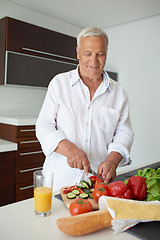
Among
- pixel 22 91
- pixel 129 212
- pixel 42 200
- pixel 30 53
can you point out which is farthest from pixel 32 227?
pixel 22 91

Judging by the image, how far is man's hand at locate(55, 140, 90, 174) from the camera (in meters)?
1.09

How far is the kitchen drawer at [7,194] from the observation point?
237 centimetres

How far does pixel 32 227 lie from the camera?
0.76 m

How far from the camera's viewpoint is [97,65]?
1329 mm

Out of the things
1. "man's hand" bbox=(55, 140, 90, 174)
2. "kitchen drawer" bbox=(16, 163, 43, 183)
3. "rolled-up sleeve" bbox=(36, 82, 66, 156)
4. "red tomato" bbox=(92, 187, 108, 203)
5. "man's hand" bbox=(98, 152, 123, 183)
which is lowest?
"kitchen drawer" bbox=(16, 163, 43, 183)

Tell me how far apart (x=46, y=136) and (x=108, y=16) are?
9.23ft

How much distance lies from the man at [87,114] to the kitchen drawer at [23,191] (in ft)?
3.80

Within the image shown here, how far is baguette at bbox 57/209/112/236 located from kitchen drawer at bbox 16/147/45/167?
6.13 feet

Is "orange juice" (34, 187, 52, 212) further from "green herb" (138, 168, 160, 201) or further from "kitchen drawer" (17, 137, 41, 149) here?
"kitchen drawer" (17, 137, 41, 149)

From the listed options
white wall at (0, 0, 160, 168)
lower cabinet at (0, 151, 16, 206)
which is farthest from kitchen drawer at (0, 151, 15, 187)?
white wall at (0, 0, 160, 168)

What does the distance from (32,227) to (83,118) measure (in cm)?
76

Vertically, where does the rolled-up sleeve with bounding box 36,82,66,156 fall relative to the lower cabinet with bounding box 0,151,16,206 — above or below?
above

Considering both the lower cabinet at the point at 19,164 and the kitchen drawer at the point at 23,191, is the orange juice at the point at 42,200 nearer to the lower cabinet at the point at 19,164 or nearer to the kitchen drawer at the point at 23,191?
the lower cabinet at the point at 19,164

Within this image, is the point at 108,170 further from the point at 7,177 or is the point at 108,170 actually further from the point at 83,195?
the point at 7,177
